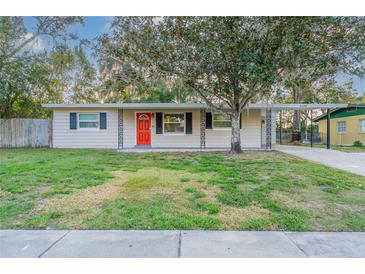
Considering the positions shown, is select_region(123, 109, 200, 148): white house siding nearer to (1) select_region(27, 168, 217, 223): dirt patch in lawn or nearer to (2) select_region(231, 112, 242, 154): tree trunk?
(2) select_region(231, 112, 242, 154): tree trunk

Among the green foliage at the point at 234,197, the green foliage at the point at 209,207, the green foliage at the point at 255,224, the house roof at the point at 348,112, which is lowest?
the green foliage at the point at 255,224

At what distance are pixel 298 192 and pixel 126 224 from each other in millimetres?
3455

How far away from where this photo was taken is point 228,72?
9562 millimetres

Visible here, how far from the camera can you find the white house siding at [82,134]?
13867 millimetres

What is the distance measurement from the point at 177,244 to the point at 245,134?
11879mm

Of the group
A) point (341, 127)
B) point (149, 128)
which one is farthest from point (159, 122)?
point (341, 127)

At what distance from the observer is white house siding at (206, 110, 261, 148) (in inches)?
556

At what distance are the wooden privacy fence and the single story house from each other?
0.64 metres

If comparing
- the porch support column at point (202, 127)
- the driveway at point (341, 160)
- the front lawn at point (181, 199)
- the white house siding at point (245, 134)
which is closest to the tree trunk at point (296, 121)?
the white house siding at point (245, 134)

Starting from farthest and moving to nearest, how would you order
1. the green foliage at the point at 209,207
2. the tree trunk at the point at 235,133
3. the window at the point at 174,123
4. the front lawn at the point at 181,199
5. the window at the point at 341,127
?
the window at the point at 341,127
the window at the point at 174,123
the tree trunk at the point at 235,133
the green foliage at the point at 209,207
the front lawn at the point at 181,199

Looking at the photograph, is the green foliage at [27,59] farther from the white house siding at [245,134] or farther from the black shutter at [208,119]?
the white house siding at [245,134]

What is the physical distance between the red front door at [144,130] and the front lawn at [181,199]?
282 inches
